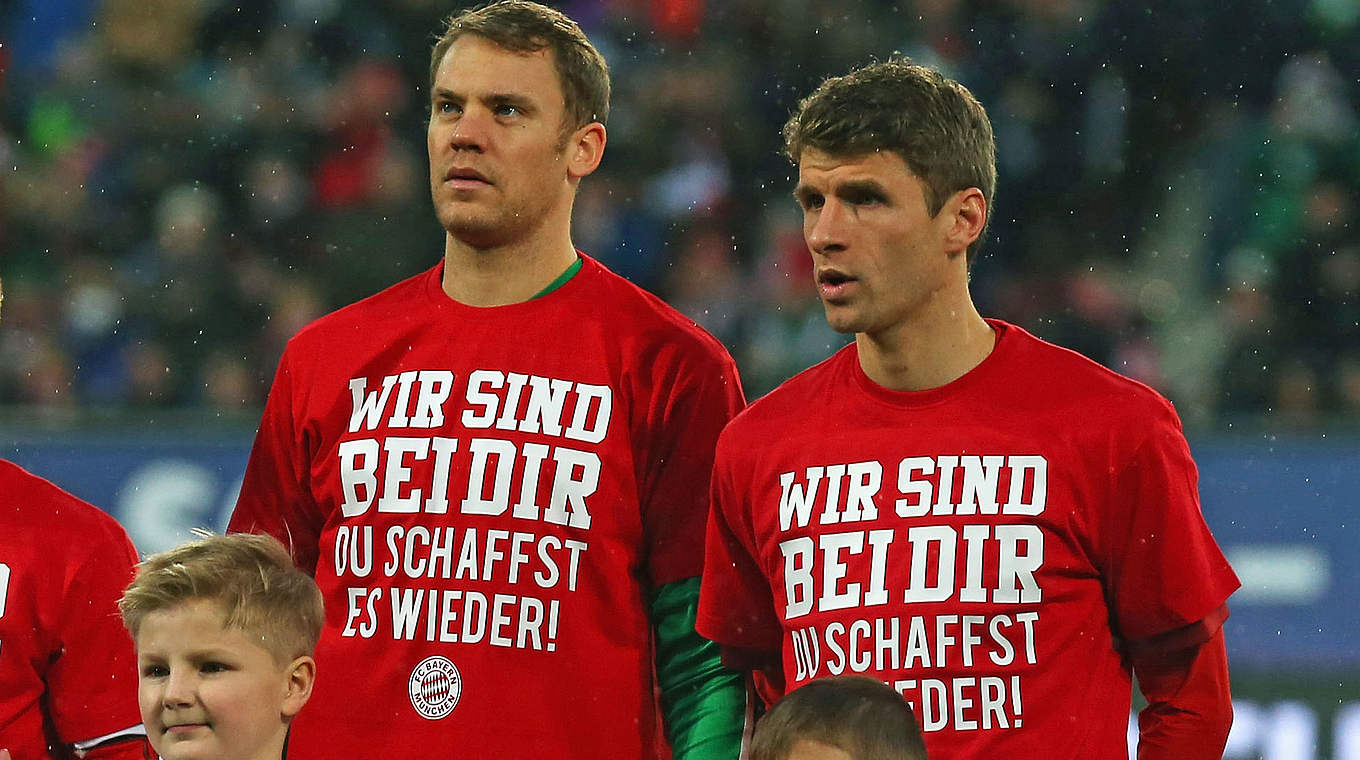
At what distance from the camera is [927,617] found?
327 centimetres

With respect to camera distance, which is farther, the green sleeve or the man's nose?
the green sleeve

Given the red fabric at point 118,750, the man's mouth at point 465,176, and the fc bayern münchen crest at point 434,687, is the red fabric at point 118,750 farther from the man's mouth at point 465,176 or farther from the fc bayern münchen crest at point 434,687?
the man's mouth at point 465,176

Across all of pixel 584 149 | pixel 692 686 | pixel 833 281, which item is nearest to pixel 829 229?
pixel 833 281

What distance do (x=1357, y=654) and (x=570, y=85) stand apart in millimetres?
4682

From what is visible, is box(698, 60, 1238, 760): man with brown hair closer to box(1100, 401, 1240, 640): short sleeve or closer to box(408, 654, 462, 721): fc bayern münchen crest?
box(1100, 401, 1240, 640): short sleeve

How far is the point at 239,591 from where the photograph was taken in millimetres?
3283

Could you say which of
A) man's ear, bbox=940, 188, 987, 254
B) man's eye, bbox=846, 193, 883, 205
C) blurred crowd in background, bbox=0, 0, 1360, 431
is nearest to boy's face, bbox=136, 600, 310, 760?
man's eye, bbox=846, 193, 883, 205

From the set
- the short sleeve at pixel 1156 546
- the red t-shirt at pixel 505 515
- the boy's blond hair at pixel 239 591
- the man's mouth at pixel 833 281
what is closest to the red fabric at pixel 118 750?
the red t-shirt at pixel 505 515

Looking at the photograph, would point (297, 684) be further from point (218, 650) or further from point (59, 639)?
point (59, 639)

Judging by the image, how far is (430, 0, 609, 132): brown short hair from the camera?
3.73m

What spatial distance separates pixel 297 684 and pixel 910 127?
1.35 m

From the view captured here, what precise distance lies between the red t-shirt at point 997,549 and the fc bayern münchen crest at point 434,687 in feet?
1.94

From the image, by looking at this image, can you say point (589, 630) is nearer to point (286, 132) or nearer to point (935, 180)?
point (935, 180)

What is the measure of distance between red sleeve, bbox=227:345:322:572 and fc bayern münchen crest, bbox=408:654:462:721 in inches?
15.2
